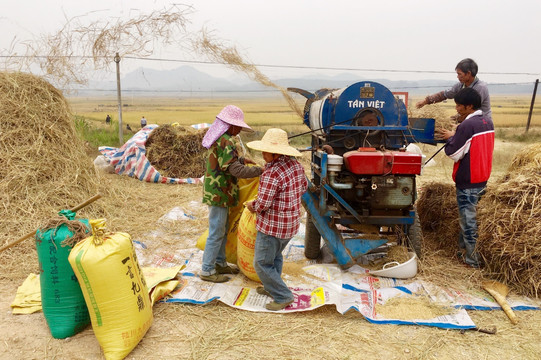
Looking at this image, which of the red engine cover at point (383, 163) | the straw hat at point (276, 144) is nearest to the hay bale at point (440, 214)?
the red engine cover at point (383, 163)

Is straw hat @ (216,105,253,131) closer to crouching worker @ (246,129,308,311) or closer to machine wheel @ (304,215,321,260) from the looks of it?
crouching worker @ (246,129,308,311)

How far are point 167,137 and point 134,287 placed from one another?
6920mm

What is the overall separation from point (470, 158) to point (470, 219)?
63cm

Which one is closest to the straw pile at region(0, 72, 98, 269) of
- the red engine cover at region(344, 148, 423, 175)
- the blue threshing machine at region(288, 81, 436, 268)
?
the blue threshing machine at region(288, 81, 436, 268)

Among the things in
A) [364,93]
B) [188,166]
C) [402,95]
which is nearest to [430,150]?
[188,166]

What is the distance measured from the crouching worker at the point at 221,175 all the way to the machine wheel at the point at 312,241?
1013 millimetres

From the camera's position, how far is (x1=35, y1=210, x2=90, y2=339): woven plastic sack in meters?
2.92

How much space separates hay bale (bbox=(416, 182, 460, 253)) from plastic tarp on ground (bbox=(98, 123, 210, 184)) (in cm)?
497

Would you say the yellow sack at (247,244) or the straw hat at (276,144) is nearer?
the straw hat at (276,144)

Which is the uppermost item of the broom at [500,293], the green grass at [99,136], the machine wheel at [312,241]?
the green grass at [99,136]

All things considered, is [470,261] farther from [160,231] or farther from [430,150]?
[430,150]

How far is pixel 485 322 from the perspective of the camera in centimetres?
328

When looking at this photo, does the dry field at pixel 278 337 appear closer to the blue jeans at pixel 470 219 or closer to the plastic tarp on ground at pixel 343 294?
the plastic tarp on ground at pixel 343 294

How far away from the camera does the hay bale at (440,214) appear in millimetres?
4844
